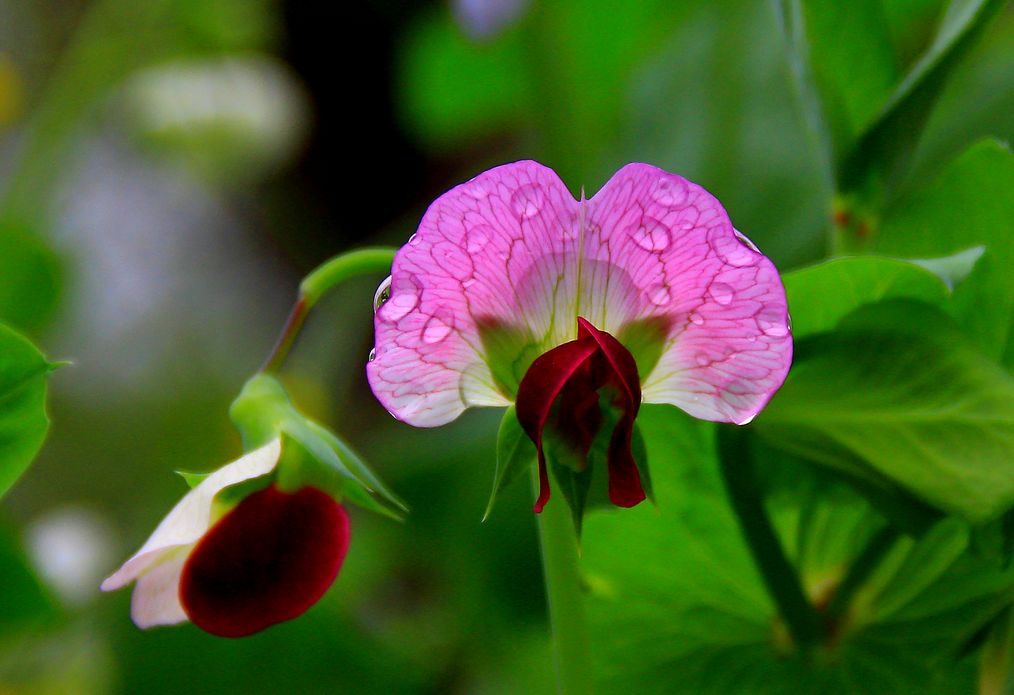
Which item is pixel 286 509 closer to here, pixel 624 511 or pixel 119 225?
pixel 624 511

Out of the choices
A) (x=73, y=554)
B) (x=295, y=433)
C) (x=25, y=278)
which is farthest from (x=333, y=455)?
(x=73, y=554)

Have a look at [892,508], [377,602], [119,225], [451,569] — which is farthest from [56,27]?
[892,508]

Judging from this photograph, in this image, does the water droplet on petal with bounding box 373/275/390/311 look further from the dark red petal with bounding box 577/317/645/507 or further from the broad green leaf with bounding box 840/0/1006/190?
the broad green leaf with bounding box 840/0/1006/190

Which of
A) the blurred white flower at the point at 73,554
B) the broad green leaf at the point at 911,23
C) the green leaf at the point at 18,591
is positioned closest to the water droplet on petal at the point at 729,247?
the green leaf at the point at 18,591

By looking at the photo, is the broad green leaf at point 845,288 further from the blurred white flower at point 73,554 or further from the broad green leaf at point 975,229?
the blurred white flower at point 73,554

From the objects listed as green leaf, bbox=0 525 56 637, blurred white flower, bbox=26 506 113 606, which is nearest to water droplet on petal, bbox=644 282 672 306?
green leaf, bbox=0 525 56 637

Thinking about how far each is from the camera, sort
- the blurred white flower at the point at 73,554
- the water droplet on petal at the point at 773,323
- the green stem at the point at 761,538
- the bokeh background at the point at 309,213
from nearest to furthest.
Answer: the water droplet on petal at the point at 773,323, the green stem at the point at 761,538, the bokeh background at the point at 309,213, the blurred white flower at the point at 73,554
